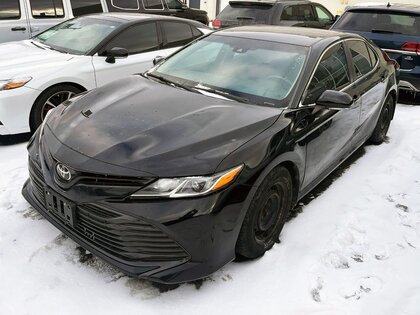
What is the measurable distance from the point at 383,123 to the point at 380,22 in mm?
2610

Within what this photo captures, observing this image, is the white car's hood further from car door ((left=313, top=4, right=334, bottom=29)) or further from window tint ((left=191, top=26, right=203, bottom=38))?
car door ((left=313, top=4, right=334, bottom=29))

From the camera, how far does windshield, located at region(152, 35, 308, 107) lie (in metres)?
3.05

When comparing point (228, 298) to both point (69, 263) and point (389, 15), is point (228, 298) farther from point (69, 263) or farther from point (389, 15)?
point (389, 15)

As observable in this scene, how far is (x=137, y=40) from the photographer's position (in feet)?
18.0

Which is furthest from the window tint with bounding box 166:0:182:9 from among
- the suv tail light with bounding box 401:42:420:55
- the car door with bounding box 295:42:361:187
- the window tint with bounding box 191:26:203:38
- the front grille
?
the front grille

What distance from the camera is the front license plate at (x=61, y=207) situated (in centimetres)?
237

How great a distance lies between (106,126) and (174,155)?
590mm

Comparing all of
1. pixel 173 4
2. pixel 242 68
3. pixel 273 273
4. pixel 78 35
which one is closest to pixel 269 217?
pixel 273 273

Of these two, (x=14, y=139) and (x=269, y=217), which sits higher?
(x=269, y=217)

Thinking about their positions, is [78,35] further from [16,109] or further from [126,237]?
[126,237]

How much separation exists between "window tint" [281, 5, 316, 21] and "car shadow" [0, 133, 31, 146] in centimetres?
617

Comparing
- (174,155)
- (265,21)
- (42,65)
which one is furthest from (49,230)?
(265,21)

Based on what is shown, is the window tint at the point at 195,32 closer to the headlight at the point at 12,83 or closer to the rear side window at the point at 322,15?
the headlight at the point at 12,83

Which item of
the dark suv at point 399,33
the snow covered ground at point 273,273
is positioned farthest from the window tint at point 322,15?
the snow covered ground at point 273,273
